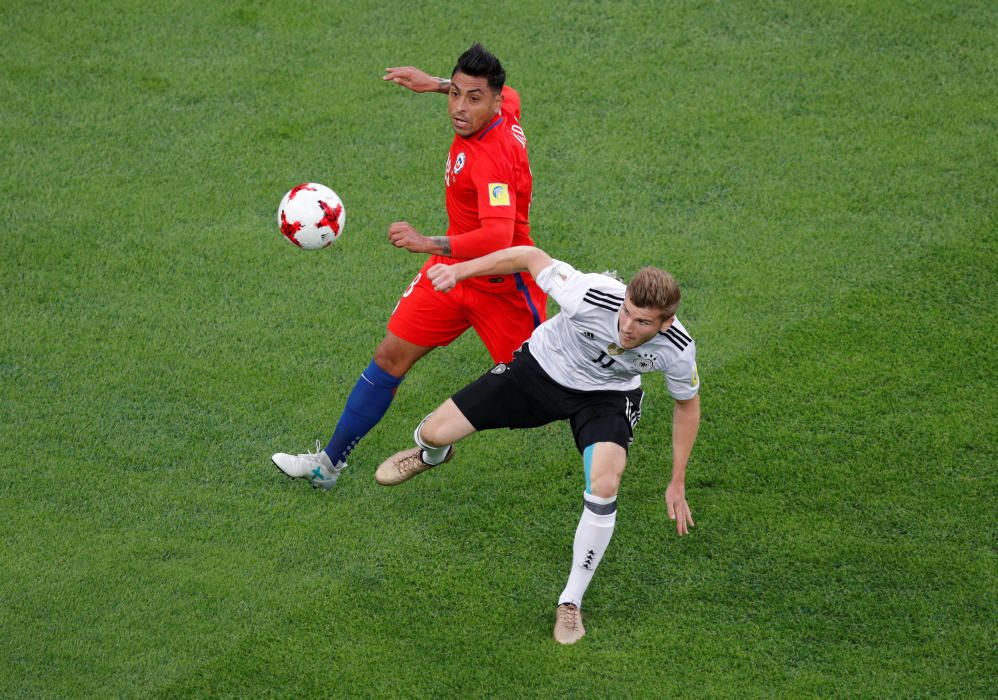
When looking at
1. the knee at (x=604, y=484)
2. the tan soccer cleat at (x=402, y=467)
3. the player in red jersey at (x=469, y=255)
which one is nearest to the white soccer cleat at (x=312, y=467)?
the player in red jersey at (x=469, y=255)

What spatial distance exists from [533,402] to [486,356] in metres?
1.58

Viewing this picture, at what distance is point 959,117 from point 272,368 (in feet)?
18.8

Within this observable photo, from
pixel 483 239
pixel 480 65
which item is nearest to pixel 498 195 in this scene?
pixel 483 239

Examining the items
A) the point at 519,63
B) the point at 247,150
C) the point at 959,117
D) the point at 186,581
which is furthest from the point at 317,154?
the point at 959,117

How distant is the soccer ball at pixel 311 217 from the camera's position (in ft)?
18.6

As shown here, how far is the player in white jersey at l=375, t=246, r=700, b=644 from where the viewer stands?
16.2ft

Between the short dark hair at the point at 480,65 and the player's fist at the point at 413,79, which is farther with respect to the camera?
the player's fist at the point at 413,79

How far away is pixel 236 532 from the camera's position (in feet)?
18.5

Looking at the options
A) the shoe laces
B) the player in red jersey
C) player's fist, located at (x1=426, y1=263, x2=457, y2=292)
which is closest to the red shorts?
the player in red jersey

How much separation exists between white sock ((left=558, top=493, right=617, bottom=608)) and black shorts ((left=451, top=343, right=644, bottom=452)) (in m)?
0.32

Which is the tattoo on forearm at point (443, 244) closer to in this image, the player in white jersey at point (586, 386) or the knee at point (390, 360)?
the player in white jersey at point (586, 386)

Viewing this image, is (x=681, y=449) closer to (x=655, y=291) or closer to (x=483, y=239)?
(x=655, y=291)

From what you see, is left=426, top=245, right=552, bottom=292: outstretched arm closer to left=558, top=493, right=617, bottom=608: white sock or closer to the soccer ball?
the soccer ball

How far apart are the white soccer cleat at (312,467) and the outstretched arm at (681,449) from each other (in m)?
1.86
